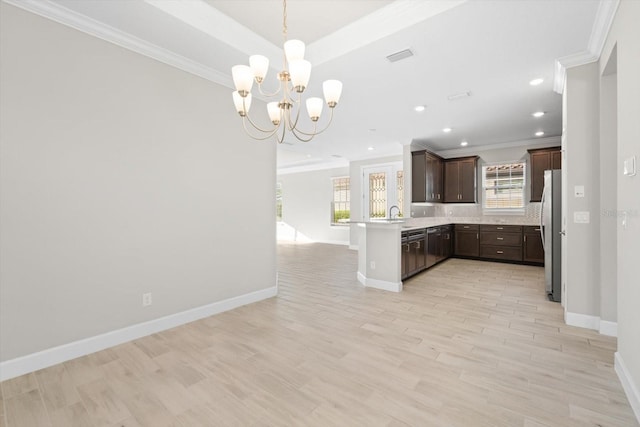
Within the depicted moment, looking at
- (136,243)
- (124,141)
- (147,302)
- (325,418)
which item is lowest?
(325,418)

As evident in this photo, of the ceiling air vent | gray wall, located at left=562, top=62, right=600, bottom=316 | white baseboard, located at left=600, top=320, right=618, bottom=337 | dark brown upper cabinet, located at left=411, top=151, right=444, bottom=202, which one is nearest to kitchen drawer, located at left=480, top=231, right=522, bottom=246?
dark brown upper cabinet, located at left=411, top=151, right=444, bottom=202

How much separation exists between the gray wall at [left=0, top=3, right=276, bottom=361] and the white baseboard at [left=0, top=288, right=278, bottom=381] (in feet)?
0.17

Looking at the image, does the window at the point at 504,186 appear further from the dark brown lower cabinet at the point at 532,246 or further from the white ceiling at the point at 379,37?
the white ceiling at the point at 379,37

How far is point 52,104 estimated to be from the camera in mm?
2359

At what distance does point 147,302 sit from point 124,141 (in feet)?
5.14

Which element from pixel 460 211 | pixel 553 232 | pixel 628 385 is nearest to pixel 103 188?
pixel 628 385

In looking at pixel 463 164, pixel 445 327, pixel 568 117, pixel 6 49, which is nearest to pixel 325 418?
pixel 445 327

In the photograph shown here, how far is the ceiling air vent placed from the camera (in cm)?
297

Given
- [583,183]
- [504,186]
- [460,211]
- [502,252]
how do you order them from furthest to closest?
[460,211] → [504,186] → [502,252] → [583,183]

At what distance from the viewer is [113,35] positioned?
2645 millimetres

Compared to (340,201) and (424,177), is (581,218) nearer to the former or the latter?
(424,177)

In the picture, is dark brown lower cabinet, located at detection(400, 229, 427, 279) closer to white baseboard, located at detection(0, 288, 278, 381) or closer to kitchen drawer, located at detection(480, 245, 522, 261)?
kitchen drawer, located at detection(480, 245, 522, 261)

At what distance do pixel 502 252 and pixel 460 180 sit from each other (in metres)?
1.91

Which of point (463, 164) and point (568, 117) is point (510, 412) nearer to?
point (568, 117)
